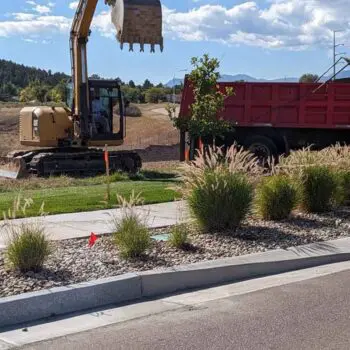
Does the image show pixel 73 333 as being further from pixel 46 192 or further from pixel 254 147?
pixel 254 147

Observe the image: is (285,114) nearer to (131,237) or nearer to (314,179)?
(314,179)

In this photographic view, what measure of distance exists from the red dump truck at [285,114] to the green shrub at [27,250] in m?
12.7

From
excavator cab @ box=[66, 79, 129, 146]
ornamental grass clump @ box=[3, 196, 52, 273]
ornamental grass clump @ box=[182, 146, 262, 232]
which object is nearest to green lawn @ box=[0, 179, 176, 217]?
ornamental grass clump @ box=[182, 146, 262, 232]

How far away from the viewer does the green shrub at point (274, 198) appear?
36.2ft

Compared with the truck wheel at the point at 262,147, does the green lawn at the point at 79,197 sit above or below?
below

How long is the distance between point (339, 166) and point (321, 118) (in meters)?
8.23

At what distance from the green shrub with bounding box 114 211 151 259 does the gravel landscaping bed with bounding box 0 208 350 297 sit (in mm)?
121

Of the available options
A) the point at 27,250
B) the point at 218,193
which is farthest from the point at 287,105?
the point at 27,250

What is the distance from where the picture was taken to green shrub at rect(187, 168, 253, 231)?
32.6ft

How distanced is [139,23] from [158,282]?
42.6 feet

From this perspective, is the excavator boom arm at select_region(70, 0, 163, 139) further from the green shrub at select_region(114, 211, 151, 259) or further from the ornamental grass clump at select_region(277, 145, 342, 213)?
the green shrub at select_region(114, 211, 151, 259)

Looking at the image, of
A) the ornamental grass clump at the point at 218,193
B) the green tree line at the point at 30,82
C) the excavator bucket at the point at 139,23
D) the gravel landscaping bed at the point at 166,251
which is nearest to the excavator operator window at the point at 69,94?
the excavator bucket at the point at 139,23

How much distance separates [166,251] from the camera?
874 centimetres

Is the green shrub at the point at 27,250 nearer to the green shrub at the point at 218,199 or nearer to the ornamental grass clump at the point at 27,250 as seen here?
the ornamental grass clump at the point at 27,250
